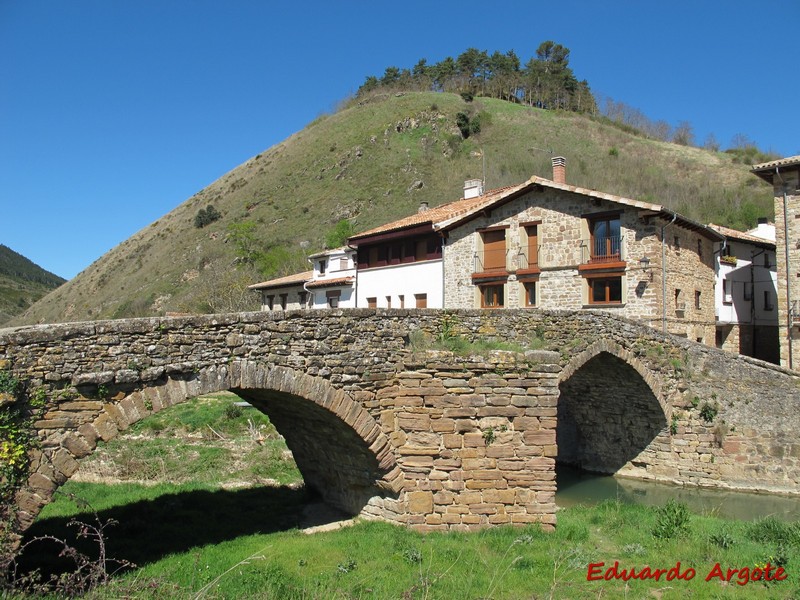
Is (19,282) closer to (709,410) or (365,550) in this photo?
(709,410)

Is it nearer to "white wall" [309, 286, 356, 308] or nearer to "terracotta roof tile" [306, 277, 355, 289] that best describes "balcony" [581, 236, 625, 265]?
"white wall" [309, 286, 356, 308]

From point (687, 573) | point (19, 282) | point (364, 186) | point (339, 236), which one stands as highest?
point (364, 186)

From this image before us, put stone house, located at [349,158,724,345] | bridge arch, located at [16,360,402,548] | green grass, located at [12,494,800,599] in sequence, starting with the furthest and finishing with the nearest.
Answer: stone house, located at [349,158,724,345], green grass, located at [12,494,800,599], bridge arch, located at [16,360,402,548]

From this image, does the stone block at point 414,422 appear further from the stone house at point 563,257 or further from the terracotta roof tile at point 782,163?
the terracotta roof tile at point 782,163

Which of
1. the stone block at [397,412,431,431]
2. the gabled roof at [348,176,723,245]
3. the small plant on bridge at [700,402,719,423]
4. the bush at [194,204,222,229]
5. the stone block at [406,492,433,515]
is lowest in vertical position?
the stone block at [406,492,433,515]

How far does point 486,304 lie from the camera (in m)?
26.9

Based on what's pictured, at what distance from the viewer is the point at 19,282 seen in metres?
117

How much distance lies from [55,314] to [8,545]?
75806 millimetres

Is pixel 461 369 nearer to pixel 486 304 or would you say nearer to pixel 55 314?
pixel 486 304

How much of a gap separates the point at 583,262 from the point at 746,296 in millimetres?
10728

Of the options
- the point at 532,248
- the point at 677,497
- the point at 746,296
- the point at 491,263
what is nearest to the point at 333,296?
the point at 491,263

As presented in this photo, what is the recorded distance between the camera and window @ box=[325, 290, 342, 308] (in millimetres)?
33688

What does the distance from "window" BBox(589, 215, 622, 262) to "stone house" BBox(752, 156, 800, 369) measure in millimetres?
5609

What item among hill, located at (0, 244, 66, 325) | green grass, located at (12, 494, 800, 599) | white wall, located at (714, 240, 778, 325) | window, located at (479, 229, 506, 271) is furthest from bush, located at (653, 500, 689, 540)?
hill, located at (0, 244, 66, 325)
